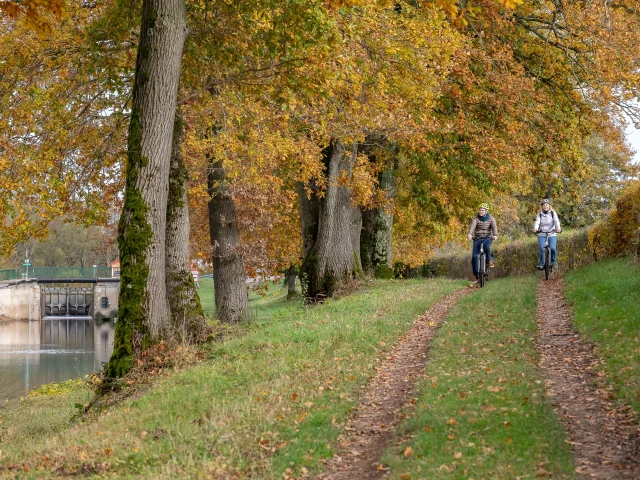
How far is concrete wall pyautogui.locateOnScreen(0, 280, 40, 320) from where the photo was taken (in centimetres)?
8300

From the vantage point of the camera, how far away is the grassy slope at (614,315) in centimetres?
900

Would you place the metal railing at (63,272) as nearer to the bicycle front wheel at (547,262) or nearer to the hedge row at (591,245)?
the hedge row at (591,245)

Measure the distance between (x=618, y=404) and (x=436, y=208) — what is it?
72.8 ft

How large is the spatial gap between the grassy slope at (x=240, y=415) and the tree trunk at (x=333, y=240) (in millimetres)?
8099

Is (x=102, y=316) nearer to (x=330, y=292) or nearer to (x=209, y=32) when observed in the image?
(x=330, y=292)

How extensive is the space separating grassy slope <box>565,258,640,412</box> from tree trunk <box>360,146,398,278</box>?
9031 millimetres

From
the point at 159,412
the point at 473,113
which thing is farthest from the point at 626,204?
the point at 159,412

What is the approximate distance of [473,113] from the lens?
24094 millimetres

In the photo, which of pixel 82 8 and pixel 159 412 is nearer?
pixel 159 412

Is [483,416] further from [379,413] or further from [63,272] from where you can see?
[63,272]

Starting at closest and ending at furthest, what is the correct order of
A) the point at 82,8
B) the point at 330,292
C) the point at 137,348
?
the point at 137,348 < the point at 82,8 < the point at 330,292

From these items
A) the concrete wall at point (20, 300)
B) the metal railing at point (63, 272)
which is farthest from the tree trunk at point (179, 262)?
the metal railing at point (63, 272)

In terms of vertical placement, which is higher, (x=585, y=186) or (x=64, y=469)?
(x=585, y=186)

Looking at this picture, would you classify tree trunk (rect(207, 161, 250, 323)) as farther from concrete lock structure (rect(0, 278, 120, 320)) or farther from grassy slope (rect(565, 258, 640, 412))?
concrete lock structure (rect(0, 278, 120, 320))
